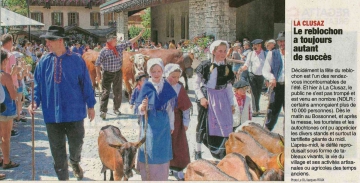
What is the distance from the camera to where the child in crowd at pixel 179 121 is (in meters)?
3.96

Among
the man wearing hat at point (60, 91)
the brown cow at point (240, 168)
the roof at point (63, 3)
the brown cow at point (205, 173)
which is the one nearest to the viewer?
the brown cow at point (240, 168)

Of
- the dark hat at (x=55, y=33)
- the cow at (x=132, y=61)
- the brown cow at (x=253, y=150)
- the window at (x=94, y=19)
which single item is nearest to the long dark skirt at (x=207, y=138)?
the brown cow at (x=253, y=150)

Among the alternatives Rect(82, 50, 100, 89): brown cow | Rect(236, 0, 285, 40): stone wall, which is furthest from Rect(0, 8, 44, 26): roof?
Rect(236, 0, 285, 40): stone wall

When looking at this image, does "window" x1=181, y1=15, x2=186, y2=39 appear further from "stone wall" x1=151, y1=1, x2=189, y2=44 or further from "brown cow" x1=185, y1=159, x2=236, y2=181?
"brown cow" x1=185, y1=159, x2=236, y2=181

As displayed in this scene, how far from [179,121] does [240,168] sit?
2.98 feet

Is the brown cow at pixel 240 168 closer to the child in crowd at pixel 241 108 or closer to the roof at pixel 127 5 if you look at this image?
the child in crowd at pixel 241 108

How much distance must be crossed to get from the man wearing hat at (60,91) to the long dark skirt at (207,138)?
124 centimetres

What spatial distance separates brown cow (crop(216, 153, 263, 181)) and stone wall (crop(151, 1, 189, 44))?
1194 cm

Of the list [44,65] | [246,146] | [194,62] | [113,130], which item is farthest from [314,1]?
[194,62]

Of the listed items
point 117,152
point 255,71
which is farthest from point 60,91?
point 255,71

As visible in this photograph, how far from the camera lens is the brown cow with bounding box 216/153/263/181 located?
10.5ft

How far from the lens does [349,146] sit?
4.14m

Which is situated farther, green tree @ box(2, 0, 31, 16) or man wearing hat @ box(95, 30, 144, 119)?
green tree @ box(2, 0, 31, 16)

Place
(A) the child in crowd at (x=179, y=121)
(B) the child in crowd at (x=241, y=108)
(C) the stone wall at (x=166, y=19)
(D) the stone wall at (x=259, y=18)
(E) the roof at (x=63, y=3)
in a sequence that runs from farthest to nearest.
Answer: (C) the stone wall at (x=166, y=19)
(D) the stone wall at (x=259, y=18)
(E) the roof at (x=63, y=3)
(B) the child in crowd at (x=241, y=108)
(A) the child in crowd at (x=179, y=121)
